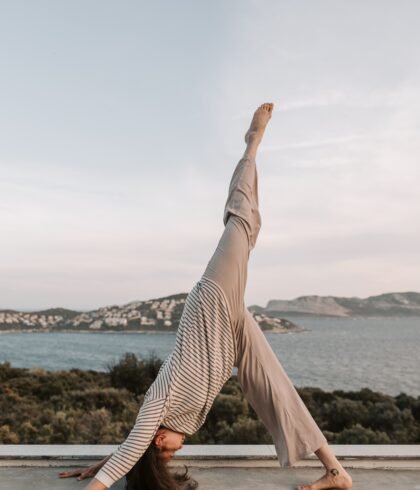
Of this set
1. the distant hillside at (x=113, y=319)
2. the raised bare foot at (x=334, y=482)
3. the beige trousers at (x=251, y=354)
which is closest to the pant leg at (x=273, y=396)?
the beige trousers at (x=251, y=354)

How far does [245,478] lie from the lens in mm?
2201

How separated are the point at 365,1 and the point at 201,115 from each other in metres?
2.70

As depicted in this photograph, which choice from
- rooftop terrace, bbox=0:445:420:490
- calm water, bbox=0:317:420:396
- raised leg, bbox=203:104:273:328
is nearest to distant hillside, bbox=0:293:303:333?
calm water, bbox=0:317:420:396

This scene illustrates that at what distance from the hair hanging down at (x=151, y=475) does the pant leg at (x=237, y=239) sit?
1.92 feet

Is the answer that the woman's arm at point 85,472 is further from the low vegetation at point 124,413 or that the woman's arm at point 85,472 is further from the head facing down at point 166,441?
the low vegetation at point 124,413

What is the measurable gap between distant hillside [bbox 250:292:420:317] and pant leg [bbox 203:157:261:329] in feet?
81.6

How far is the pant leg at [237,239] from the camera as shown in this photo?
209cm

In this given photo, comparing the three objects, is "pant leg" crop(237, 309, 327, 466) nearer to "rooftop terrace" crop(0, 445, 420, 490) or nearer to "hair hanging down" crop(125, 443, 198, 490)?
"rooftop terrace" crop(0, 445, 420, 490)

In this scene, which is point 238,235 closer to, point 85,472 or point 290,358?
point 85,472

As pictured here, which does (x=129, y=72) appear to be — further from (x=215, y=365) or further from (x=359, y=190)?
(x=215, y=365)

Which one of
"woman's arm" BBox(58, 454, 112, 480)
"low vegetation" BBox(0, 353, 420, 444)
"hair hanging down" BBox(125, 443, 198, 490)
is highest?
"hair hanging down" BBox(125, 443, 198, 490)

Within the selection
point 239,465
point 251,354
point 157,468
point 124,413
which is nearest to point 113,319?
point 124,413

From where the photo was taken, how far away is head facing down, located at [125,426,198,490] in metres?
1.88

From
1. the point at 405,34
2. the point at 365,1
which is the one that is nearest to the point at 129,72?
the point at 365,1
